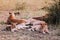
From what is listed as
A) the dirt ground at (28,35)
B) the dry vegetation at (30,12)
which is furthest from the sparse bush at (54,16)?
the dirt ground at (28,35)

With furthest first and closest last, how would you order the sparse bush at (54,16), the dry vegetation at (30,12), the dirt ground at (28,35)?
Result: the sparse bush at (54,16)
the dry vegetation at (30,12)
the dirt ground at (28,35)

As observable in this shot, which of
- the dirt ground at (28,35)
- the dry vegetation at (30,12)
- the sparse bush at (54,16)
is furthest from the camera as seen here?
the sparse bush at (54,16)

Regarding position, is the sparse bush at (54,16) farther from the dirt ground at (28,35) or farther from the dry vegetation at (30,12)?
the dirt ground at (28,35)

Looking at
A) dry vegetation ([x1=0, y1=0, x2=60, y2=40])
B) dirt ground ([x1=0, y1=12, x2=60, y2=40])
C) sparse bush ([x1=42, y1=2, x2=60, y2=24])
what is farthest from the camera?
sparse bush ([x1=42, y1=2, x2=60, y2=24])

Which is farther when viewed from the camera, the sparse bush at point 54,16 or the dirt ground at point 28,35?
the sparse bush at point 54,16

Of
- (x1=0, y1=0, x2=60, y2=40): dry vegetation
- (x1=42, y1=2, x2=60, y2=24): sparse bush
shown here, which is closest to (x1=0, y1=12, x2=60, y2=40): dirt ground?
(x1=0, y1=0, x2=60, y2=40): dry vegetation

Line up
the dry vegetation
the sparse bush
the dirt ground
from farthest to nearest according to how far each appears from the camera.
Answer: the sparse bush → the dry vegetation → the dirt ground

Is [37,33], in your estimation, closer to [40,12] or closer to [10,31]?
[10,31]

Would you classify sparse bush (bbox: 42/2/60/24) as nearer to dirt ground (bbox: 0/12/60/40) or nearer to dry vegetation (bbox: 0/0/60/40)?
dry vegetation (bbox: 0/0/60/40)

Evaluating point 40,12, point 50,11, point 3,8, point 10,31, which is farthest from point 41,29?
point 3,8

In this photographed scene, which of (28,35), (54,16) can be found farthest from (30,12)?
(28,35)

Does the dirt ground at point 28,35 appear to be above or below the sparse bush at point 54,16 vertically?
below

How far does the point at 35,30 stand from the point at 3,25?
3.25 feet

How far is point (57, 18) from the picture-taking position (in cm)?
793
